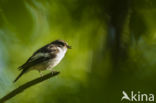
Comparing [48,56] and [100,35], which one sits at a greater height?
[48,56]

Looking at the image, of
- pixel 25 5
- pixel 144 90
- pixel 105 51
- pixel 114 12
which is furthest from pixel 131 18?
pixel 25 5

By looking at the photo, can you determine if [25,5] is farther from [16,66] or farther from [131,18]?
[16,66]

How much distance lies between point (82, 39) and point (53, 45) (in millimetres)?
2479

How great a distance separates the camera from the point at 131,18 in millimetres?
2143

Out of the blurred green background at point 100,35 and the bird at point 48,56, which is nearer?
the blurred green background at point 100,35
